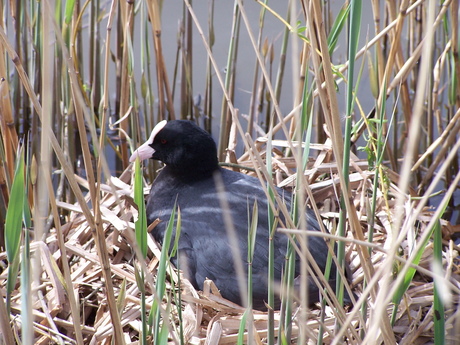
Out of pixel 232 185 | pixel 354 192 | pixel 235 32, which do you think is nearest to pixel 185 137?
pixel 232 185

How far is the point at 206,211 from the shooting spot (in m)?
1.49

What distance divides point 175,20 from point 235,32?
3.74ft

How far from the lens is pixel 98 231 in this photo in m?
0.81

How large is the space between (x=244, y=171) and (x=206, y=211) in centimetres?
40

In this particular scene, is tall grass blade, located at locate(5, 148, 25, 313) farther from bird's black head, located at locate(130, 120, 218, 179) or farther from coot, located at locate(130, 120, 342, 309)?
bird's black head, located at locate(130, 120, 218, 179)

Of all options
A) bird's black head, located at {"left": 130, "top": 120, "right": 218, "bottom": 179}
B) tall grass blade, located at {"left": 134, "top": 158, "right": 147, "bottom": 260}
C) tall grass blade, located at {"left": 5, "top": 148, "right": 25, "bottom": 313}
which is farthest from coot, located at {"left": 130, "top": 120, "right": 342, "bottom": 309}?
tall grass blade, located at {"left": 5, "top": 148, "right": 25, "bottom": 313}

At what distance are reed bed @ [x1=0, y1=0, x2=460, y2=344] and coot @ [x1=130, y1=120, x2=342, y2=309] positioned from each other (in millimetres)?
58

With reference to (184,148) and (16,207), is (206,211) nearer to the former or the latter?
(184,148)

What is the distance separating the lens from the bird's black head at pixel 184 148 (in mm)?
1636

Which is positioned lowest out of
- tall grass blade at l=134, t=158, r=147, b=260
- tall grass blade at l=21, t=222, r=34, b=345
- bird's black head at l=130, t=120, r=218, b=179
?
bird's black head at l=130, t=120, r=218, b=179

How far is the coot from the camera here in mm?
1365

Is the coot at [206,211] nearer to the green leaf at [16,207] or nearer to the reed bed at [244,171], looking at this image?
the reed bed at [244,171]

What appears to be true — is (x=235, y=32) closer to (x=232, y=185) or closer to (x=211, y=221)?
(x=232, y=185)

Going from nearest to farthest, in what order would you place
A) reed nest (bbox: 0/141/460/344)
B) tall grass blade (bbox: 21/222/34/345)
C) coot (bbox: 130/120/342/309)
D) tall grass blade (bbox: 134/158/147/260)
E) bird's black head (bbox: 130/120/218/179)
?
tall grass blade (bbox: 21/222/34/345) → tall grass blade (bbox: 134/158/147/260) → reed nest (bbox: 0/141/460/344) → coot (bbox: 130/120/342/309) → bird's black head (bbox: 130/120/218/179)
